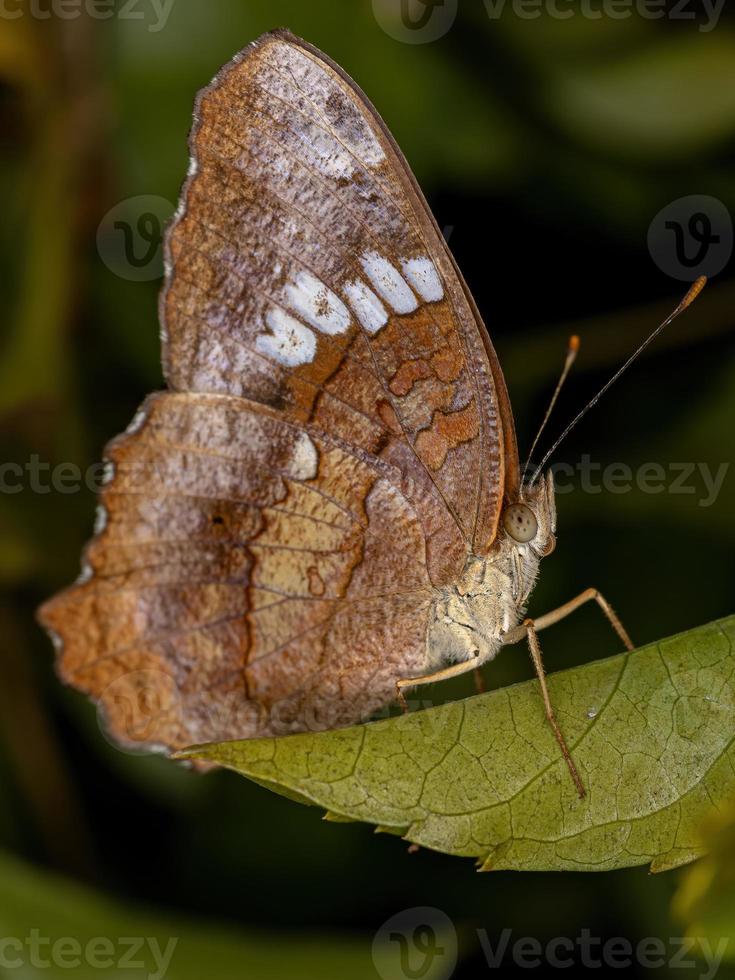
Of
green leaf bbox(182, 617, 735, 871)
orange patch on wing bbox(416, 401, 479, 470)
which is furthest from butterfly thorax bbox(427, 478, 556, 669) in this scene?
green leaf bbox(182, 617, 735, 871)

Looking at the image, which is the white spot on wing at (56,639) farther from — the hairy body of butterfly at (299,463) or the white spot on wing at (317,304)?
the white spot on wing at (317,304)

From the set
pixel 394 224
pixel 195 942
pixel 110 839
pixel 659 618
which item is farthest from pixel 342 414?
pixel 110 839

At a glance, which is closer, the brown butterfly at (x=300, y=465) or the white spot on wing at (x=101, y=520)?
the brown butterfly at (x=300, y=465)

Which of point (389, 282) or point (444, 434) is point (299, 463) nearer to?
point (444, 434)

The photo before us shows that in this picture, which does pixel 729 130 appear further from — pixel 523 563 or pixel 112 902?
pixel 112 902

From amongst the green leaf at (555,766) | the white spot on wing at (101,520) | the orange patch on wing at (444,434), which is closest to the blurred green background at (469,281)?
the white spot on wing at (101,520)

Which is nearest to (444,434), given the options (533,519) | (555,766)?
(533,519)

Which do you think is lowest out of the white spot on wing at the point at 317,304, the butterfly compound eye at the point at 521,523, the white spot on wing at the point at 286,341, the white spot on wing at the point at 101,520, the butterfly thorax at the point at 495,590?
the butterfly thorax at the point at 495,590

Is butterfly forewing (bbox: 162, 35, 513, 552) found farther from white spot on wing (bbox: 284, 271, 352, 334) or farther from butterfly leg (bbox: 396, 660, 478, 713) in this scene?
butterfly leg (bbox: 396, 660, 478, 713)
